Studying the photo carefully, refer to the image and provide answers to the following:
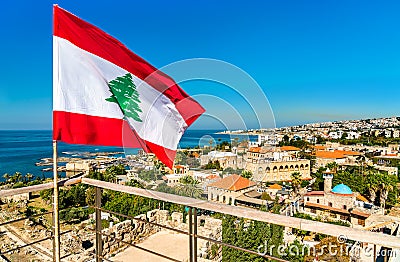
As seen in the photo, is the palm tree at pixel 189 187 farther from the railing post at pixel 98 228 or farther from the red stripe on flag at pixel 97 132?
the railing post at pixel 98 228

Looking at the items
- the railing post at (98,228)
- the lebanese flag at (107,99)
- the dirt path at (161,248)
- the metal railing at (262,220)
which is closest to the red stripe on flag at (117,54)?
the lebanese flag at (107,99)

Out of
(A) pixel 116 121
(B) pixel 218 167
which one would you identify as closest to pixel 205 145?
(B) pixel 218 167

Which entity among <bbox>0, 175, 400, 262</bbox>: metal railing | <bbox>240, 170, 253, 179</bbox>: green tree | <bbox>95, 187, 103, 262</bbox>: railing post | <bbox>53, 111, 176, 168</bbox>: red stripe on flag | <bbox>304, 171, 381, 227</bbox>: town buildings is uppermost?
<bbox>53, 111, 176, 168</bbox>: red stripe on flag

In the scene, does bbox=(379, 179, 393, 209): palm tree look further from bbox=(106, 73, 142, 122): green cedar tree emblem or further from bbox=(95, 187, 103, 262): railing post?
bbox=(106, 73, 142, 122): green cedar tree emblem

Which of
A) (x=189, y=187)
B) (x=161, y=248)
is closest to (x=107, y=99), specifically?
(x=189, y=187)

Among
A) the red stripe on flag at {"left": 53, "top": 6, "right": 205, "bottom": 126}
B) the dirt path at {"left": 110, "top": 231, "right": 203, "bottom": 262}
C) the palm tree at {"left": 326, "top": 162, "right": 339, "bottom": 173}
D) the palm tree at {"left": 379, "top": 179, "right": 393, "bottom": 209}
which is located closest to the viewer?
the red stripe on flag at {"left": 53, "top": 6, "right": 205, "bottom": 126}

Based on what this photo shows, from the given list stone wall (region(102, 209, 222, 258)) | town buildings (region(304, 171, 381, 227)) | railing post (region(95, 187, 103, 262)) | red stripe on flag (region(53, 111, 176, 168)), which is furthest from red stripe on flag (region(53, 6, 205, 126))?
town buildings (region(304, 171, 381, 227))

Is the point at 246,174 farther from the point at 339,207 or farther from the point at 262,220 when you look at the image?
the point at 339,207
